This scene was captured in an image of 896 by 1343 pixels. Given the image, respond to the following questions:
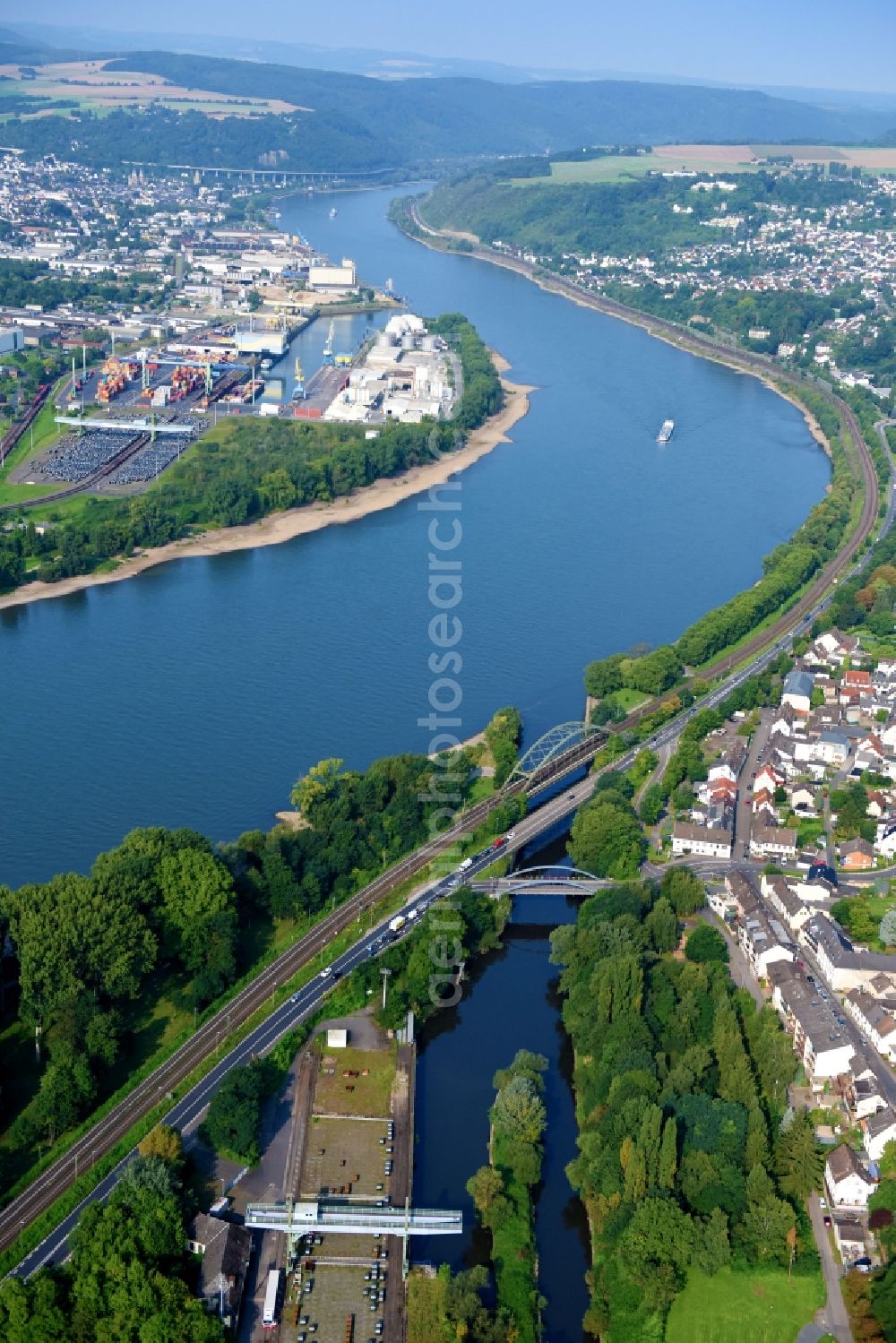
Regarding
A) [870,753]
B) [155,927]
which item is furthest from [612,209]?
[155,927]

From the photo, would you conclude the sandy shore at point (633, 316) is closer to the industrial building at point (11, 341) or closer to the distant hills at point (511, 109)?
the industrial building at point (11, 341)

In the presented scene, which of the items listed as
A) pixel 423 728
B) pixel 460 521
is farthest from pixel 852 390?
pixel 423 728

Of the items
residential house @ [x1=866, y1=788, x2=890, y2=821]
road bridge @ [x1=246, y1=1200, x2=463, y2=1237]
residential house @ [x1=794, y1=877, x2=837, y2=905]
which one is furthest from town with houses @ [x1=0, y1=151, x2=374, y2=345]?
road bridge @ [x1=246, y1=1200, x2=463, y2=1237]

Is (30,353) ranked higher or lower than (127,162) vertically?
lower

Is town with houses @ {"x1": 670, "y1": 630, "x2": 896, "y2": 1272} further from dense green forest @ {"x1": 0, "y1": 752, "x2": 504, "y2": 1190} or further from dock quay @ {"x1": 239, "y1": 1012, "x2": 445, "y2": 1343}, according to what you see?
dock quay @ {"x1": 239, "y1": 1012, "x2": 445, "y2": 1343}

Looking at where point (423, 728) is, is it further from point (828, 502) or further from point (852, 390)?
point (852, 390)

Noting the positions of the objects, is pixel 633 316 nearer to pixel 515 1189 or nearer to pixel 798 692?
pixel 798 692

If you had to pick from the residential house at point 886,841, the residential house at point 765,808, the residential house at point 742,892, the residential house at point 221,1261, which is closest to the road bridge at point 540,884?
the residential house at point 742,892
